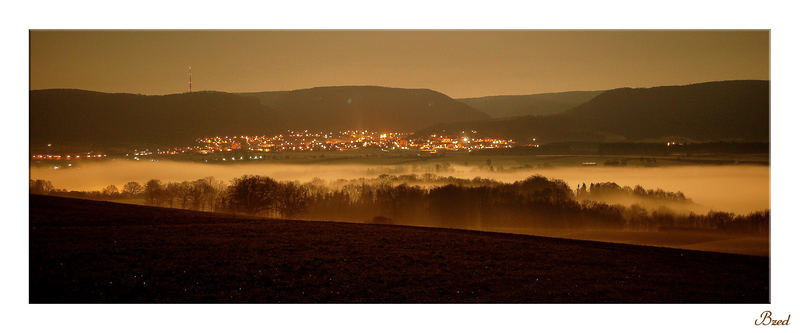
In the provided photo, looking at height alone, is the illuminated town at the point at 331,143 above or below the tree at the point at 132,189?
above

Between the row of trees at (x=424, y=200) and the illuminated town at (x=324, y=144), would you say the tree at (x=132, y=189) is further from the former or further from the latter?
the illuminated town at (x=324, y=144)

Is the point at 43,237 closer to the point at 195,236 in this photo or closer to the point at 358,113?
the point at 195,236

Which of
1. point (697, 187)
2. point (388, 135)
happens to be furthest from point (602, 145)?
point (388, 135)

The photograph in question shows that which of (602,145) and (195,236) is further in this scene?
(602,145)

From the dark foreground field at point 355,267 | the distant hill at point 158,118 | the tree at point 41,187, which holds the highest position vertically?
the distant hill at point 158,118

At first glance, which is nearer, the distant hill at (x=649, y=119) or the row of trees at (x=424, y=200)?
the distant hill at (x=649, y=119)

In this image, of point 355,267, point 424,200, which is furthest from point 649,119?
point 355,267

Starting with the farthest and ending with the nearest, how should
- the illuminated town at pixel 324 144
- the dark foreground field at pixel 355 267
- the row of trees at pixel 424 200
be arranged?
the illuminated town at pixel 324 144 < the row of trees at pixel 424 200 < the dark foreground field at pixel 355 267

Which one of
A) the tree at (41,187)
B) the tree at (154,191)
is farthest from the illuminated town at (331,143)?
the tree at (41,187)
